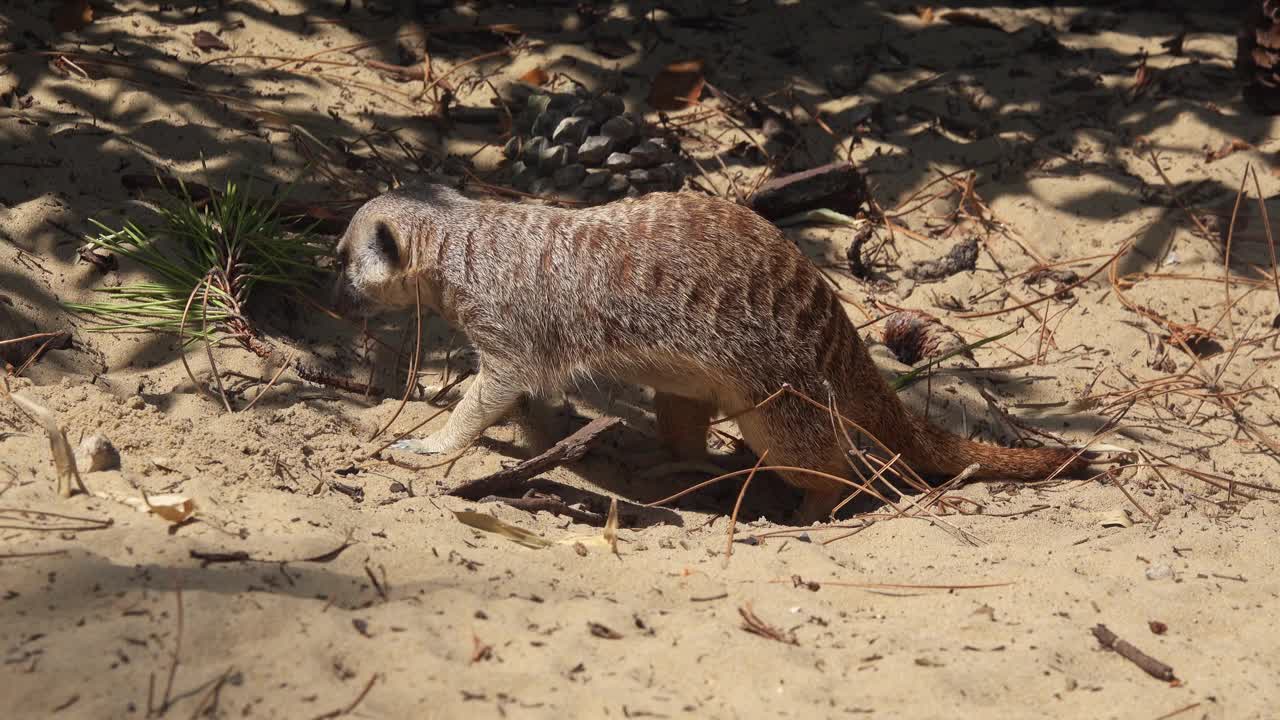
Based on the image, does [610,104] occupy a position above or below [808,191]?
above

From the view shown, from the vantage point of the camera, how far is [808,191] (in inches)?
198

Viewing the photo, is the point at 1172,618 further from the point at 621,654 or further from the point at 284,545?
the point at 284,545

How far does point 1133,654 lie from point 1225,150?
160 inches

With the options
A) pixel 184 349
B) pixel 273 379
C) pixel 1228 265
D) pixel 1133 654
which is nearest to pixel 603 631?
pixel 1133 654

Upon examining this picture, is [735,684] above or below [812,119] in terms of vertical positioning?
below

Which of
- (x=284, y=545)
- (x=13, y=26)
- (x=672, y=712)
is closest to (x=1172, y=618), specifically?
(x=672, y=712)

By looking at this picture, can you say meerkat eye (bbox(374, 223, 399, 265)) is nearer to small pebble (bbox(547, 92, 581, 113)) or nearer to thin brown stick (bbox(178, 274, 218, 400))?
A: thin brown stick (bbox(178, 274, 218, 400))

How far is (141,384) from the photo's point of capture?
351 centimetres

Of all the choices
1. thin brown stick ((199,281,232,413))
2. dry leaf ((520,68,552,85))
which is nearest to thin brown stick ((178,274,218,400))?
thin brown stick ((199,281,232,413))

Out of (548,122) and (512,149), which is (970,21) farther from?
(512,149)

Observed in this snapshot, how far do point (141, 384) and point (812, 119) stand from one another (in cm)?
365

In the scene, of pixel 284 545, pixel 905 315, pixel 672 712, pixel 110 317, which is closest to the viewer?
pixel 672 712

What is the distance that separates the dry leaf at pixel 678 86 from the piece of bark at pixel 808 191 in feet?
2.78

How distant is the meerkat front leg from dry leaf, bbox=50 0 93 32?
3.04 meters
